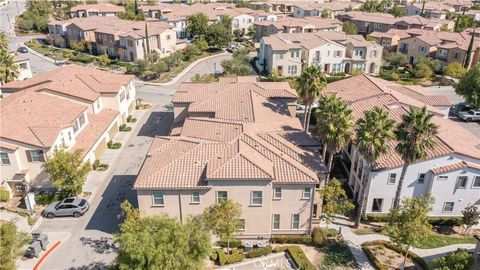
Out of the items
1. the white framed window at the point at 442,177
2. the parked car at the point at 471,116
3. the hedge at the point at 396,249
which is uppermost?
the white framed window at the point at 442,177

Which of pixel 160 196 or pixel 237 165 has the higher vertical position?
pixel 237 165

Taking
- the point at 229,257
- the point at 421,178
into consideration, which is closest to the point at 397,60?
the point at 421,178

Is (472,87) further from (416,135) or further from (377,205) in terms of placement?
(416,135)

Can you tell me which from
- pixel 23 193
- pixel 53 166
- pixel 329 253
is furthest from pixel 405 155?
pixel 23 193

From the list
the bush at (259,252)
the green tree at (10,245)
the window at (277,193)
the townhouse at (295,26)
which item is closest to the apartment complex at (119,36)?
the townhouse at (295,26)

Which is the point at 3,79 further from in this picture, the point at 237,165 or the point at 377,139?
the point at 377,139

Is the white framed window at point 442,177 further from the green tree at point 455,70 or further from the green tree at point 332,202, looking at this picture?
the green tree at point 455,70
